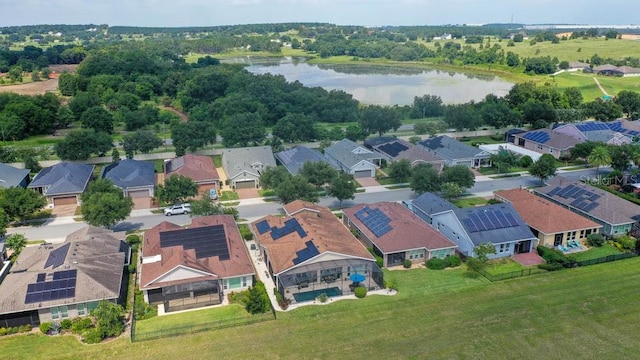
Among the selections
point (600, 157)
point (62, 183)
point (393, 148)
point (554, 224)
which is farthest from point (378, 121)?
point (62, 183)

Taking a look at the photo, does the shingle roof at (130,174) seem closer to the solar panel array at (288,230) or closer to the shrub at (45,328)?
the solar panel array at (288,230)

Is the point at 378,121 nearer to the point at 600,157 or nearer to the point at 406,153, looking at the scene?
the point at 406,153

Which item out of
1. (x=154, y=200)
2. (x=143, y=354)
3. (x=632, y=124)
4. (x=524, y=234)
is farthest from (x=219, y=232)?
(x=632, y=124)

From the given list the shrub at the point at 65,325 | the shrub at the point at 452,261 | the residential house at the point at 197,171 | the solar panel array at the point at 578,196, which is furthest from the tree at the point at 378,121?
the shrub at the point at 65,325

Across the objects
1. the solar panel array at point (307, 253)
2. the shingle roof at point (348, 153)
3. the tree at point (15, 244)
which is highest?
the shingle roof at point (348, 153)

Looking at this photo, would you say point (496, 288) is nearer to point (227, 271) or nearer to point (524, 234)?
point (524, 234)

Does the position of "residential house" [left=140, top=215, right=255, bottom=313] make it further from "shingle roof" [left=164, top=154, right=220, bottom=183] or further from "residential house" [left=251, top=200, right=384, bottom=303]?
"shingle roof" [left=164, top=154, right=220, bottom=183]

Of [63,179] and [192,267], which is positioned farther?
[63,179]
